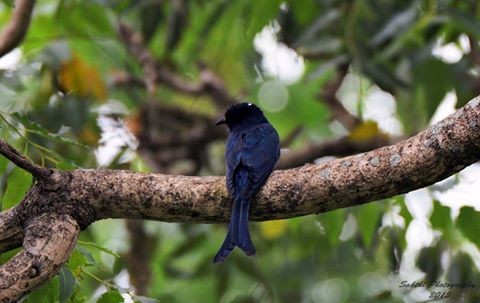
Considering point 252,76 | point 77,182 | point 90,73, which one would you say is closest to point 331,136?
point 252,76

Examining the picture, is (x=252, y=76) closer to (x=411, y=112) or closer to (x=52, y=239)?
(x=411, y=112)

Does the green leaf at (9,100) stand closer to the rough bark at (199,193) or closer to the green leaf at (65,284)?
the rough bark at (199,193)

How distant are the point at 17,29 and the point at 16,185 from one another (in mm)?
1385

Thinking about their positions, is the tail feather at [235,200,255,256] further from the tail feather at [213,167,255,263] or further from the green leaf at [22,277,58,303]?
the green leaf at [22,277,58,303]

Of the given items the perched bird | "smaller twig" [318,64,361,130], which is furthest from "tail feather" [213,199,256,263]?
"smaller twig" [318,64,361,130]

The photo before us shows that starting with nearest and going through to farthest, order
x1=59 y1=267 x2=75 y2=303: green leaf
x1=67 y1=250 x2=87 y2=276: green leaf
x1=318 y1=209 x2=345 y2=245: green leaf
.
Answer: x1=59 y1=267 x2=75 y2=303: green leaf
x1=67 y1=250 x2=87 y2=276: green leaf
x1=318 y1=209 x2=345 y2=245: green leaf

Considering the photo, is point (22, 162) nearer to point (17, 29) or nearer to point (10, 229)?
point (10, 229)

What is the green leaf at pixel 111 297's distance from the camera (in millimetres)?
3129

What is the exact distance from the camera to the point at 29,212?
324cm

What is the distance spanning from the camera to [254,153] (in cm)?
422

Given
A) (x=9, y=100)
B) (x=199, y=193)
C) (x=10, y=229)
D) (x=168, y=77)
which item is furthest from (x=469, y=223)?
(x=168, y=77)

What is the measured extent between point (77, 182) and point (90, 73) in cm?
244

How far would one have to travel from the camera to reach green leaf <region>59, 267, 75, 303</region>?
2980 millimetres

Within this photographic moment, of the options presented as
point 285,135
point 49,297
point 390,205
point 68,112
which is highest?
point 285,135
